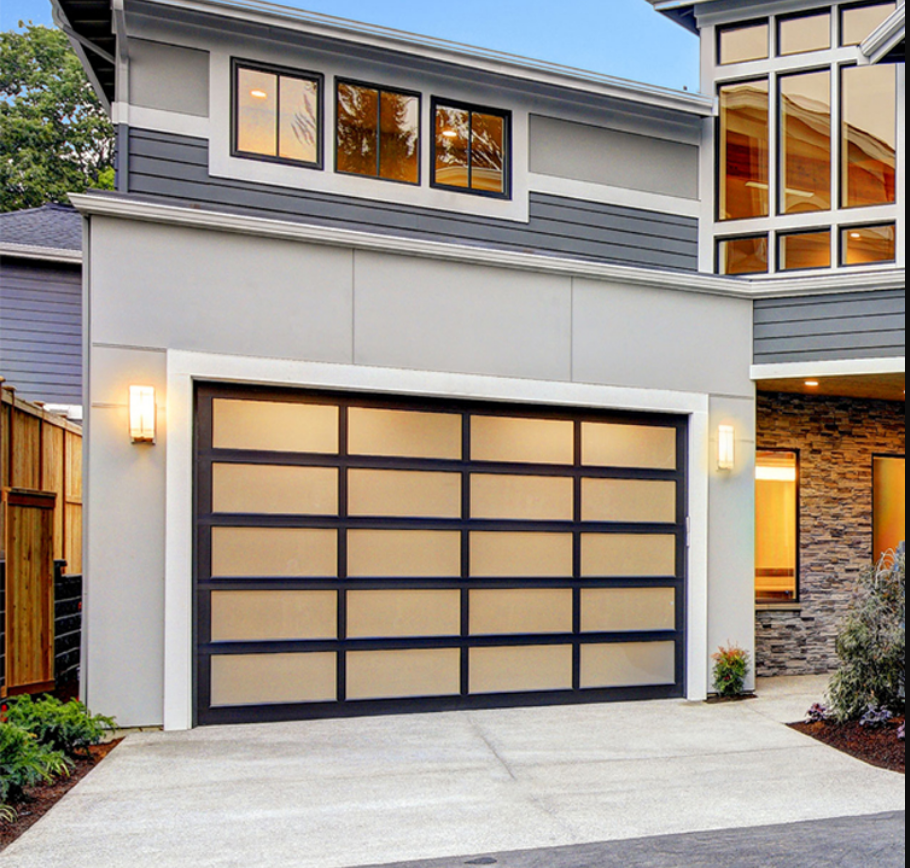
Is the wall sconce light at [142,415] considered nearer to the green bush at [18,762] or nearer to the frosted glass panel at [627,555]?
the green bush at [18,762]

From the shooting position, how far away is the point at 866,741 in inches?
251

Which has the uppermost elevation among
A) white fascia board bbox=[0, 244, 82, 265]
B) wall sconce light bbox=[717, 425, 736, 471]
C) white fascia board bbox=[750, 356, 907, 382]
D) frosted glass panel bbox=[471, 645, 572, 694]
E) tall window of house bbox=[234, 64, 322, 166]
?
tall window of house bbox=[234, 64, 322, 166]

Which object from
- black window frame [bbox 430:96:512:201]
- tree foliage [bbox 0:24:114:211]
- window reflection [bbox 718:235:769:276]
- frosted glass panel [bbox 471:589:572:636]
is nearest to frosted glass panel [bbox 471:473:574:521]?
frosted glass panel [bbox 471:589:572:636]

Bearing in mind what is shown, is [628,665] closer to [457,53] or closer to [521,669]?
[521,669]

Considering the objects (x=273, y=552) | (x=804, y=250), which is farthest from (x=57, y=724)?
(x=804, y=250)

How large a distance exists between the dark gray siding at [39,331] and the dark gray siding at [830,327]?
9.66 metres

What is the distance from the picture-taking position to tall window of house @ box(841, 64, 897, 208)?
9.56 meters

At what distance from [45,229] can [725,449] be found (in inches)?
451

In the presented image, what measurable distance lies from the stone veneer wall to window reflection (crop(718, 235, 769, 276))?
153 cm

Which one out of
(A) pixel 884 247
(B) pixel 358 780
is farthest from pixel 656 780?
(A) pixel 884 247

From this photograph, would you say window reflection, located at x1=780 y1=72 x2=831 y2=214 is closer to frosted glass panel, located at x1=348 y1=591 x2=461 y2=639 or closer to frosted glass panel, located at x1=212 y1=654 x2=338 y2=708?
frosted glass panel, located at x1=348 y1=591 x2=461 y2=639

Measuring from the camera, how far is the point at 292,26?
26.3 ft

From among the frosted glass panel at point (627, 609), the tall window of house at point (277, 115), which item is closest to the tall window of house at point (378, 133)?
the tall window of house at point (277, 115)

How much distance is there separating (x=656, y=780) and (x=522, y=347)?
12.4 ft
